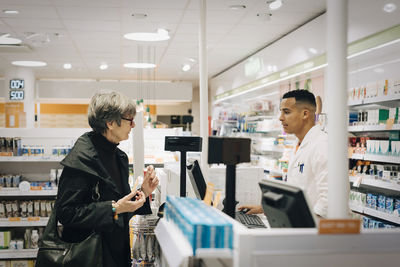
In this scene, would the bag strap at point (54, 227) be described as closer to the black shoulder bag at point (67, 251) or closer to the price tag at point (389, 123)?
the black shoulder bag at point (67, 251)

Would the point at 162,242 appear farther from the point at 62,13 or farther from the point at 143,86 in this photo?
the point at 143,86

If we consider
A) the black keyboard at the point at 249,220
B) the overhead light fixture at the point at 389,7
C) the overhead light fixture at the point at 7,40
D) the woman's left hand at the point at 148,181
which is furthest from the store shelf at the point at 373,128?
the overhead light fixture at the point at 7,40

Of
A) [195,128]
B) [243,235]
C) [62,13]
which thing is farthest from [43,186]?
[195,128]

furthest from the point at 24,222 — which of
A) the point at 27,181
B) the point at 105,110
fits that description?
the point at 105,110

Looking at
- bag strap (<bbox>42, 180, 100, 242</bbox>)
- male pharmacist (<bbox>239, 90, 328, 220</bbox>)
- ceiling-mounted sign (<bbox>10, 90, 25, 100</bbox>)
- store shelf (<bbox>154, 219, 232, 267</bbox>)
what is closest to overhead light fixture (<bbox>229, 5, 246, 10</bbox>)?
male pharmacist (<bbox>239, 90, 328, 220</bbox>)

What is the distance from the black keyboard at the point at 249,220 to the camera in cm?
274

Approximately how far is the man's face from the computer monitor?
1526mm

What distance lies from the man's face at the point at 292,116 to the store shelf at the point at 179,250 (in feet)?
5.69

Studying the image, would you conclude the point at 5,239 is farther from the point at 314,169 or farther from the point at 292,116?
the point at 314,169

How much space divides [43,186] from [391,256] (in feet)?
14.9

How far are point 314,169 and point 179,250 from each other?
5.14 feet

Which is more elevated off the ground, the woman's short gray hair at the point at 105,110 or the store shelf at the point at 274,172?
the woman's short gray hair at the point at 105,110

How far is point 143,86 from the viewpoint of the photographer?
502 inches

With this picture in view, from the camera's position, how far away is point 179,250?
1.31m
